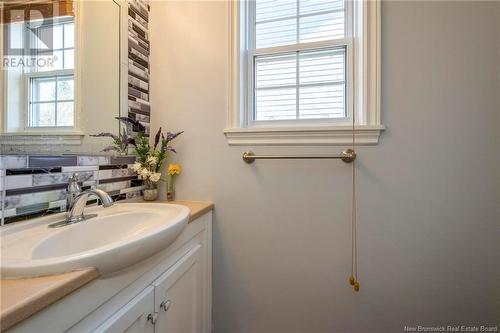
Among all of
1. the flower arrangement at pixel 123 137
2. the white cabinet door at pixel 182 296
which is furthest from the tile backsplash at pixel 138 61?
the white cabinet door at pixel 182 296

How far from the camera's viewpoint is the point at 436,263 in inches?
42.8

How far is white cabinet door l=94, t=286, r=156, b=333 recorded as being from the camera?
0.58m

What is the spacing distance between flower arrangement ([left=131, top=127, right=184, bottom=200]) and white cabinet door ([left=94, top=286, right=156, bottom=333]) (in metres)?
0.65

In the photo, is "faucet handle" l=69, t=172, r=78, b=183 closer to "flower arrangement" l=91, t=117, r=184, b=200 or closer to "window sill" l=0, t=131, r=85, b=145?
"window sill" l=0, t=131, r=85, b=145

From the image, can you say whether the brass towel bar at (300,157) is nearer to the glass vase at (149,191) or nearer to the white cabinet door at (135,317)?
the glass vase at (149,191)

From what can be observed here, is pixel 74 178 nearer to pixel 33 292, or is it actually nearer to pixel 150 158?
pixel 150 158

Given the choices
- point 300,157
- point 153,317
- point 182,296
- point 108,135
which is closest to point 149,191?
point 108,135

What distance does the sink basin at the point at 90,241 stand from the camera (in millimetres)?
484

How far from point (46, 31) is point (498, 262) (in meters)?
2.08

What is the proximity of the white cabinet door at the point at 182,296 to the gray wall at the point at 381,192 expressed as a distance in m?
0.21

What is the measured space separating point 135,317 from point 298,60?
136 centimetres

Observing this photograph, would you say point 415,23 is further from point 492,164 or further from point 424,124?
point 492,164

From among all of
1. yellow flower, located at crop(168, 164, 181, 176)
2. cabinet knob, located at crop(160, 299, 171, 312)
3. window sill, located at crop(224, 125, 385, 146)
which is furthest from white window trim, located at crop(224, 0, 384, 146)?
cabinet knob, located at crop(160, 299, 171, 312)

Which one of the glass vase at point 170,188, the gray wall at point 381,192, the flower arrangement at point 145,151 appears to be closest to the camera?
the gray wall at point 381,192
